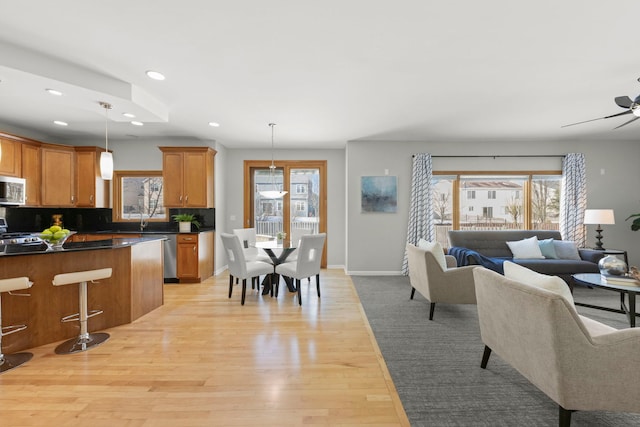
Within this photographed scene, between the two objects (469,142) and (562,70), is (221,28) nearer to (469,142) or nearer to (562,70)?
(562,70)

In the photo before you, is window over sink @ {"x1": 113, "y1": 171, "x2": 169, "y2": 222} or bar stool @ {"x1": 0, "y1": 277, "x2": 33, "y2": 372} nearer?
bar stool @ {"x1": 0, "y1": 277, "x2": 33, "y2": 372}

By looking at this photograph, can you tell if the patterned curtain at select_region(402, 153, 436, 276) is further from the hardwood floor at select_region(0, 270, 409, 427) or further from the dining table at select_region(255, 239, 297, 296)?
the hardwood floor at select_region(0, 270, 409, 427)

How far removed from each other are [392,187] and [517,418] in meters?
4.27

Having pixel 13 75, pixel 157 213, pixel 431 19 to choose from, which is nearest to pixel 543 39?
pixel 431 19

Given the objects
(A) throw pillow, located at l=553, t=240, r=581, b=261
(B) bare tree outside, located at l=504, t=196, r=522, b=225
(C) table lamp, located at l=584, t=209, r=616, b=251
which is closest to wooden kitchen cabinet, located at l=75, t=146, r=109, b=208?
(B) bare tree outside, located at l=504, t=196, r=522, b=225

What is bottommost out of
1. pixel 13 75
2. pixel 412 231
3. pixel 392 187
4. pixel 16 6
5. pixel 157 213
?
pixel 412 231

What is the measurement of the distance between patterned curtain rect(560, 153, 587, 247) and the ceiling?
1.10 meters

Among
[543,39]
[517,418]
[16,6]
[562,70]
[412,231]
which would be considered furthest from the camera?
[412,231]

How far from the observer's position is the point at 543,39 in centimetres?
226

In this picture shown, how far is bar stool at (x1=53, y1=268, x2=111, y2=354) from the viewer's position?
2.52m

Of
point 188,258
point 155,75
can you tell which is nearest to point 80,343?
point 188,258

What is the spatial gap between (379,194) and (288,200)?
198 centimetres

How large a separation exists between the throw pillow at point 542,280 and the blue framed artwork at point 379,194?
3.49 meters

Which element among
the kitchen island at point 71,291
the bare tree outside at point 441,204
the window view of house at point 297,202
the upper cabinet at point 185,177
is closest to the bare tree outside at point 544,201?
the bare tree outside at point 441,204
